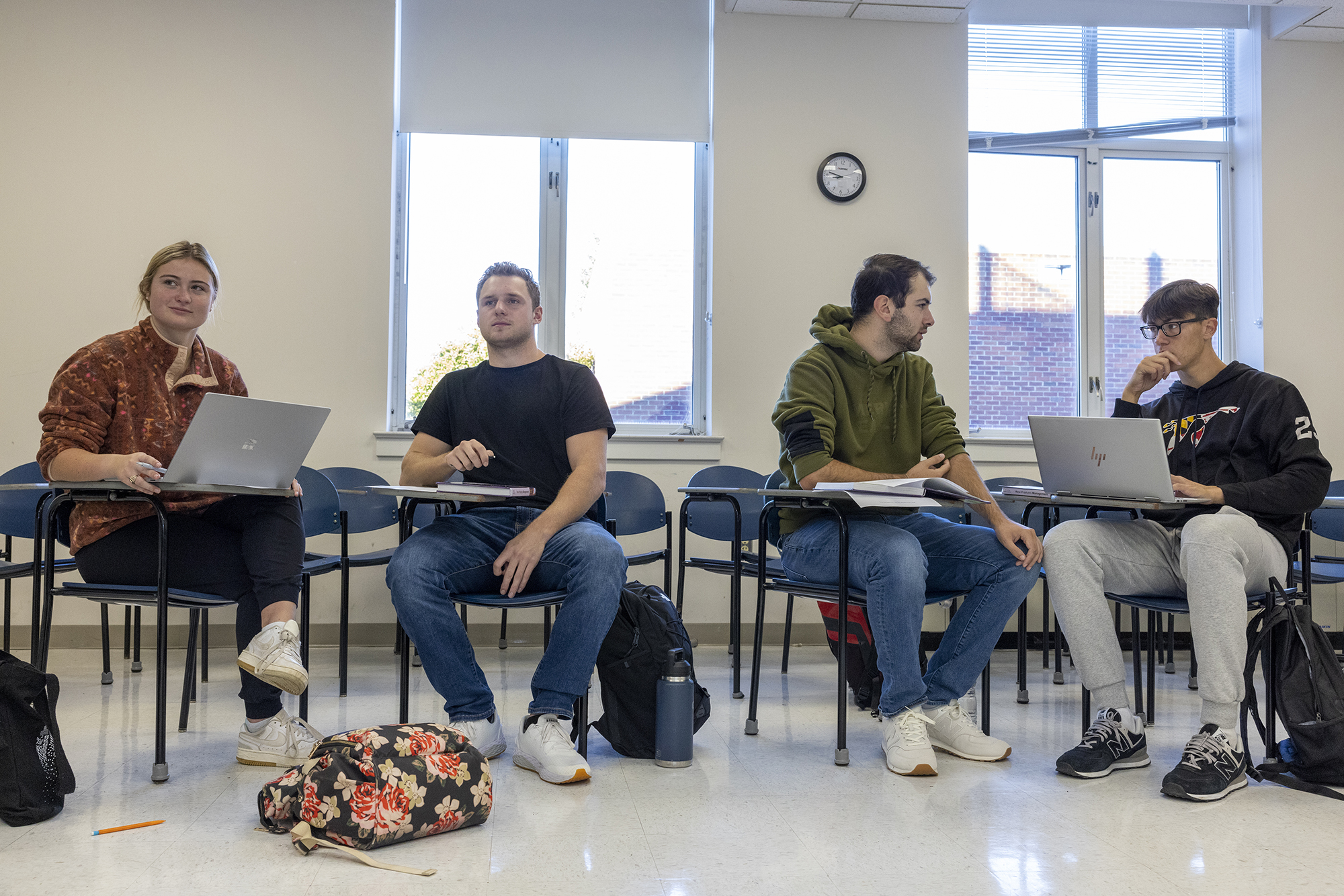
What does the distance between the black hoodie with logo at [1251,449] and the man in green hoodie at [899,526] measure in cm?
47

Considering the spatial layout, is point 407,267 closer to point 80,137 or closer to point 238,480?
point 80,137

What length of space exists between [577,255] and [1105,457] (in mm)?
2791

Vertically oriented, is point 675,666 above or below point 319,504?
below

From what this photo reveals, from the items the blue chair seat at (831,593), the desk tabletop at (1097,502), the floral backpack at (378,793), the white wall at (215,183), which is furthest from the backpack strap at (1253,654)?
the white wall at (215,183)

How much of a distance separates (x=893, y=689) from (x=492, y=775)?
0.91 meters

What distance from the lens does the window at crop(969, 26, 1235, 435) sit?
4645 millimetres

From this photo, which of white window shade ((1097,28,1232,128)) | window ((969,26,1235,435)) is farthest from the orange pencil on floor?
white window shade ((1097,28,1232,128))

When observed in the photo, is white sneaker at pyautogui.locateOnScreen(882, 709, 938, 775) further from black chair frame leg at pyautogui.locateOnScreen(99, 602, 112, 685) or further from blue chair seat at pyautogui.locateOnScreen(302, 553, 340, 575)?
black chair frame leg at pyautogui.locateOnScreen(99, 602, 112, 685)

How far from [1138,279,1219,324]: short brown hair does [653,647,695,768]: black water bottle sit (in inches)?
59.5

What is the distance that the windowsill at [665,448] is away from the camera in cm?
425

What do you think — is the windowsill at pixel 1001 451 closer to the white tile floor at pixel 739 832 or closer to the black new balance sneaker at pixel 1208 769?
the white tile floor at pixel 739 832

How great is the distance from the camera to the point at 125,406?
2215 millimetres

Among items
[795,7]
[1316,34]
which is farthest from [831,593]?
[1316,34]

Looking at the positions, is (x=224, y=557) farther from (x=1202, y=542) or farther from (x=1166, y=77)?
(x=1166, y=77)
